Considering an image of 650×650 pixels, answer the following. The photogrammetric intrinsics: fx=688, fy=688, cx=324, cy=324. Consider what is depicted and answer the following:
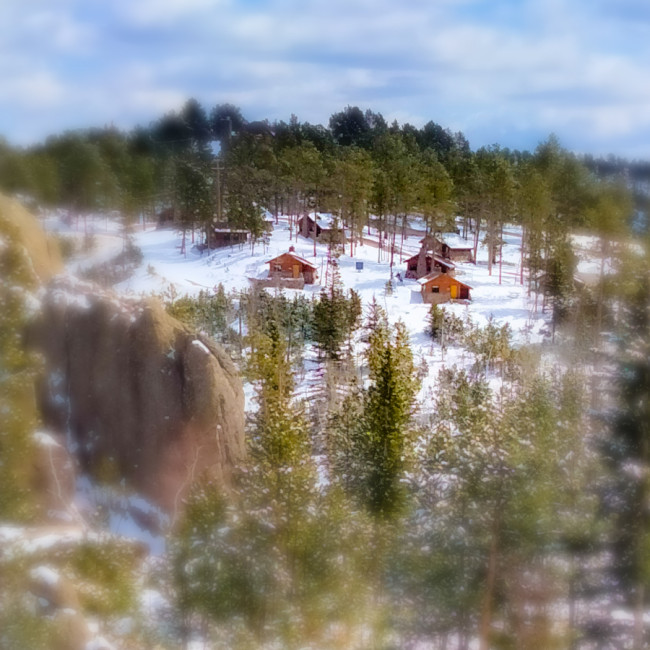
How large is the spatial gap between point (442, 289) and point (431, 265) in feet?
7.21

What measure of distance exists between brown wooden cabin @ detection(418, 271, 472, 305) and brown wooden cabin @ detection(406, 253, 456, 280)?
1706 mm

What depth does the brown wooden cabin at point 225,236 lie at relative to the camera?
79.3ft

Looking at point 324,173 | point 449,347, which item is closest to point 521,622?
point 449,347

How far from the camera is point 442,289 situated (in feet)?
75.9

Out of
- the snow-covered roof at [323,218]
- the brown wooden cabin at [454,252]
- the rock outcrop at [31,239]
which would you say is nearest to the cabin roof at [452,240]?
the brown wooden cabin at [454,252]

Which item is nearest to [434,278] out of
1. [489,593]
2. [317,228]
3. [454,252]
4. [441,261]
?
[441,261]

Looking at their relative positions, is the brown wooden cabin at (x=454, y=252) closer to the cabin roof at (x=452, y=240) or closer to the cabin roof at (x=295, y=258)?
the cabin roof at (x=452, y=240)

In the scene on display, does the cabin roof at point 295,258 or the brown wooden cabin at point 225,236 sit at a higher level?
the brown wooden cabin at point 225,236

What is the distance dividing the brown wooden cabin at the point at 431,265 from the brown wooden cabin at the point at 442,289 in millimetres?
1706

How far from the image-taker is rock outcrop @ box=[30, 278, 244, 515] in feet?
36.5

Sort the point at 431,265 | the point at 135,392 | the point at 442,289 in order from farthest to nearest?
the point at 431,265
the point at 442,289
the point at 135,392

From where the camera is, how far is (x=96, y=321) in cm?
1144

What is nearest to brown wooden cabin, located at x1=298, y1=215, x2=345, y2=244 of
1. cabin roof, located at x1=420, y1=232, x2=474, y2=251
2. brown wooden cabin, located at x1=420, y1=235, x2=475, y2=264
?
cabin roof, located at x1=420, y1=232, x2=474, y2=251

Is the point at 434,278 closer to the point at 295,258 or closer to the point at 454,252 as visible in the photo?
the point at 295,258
